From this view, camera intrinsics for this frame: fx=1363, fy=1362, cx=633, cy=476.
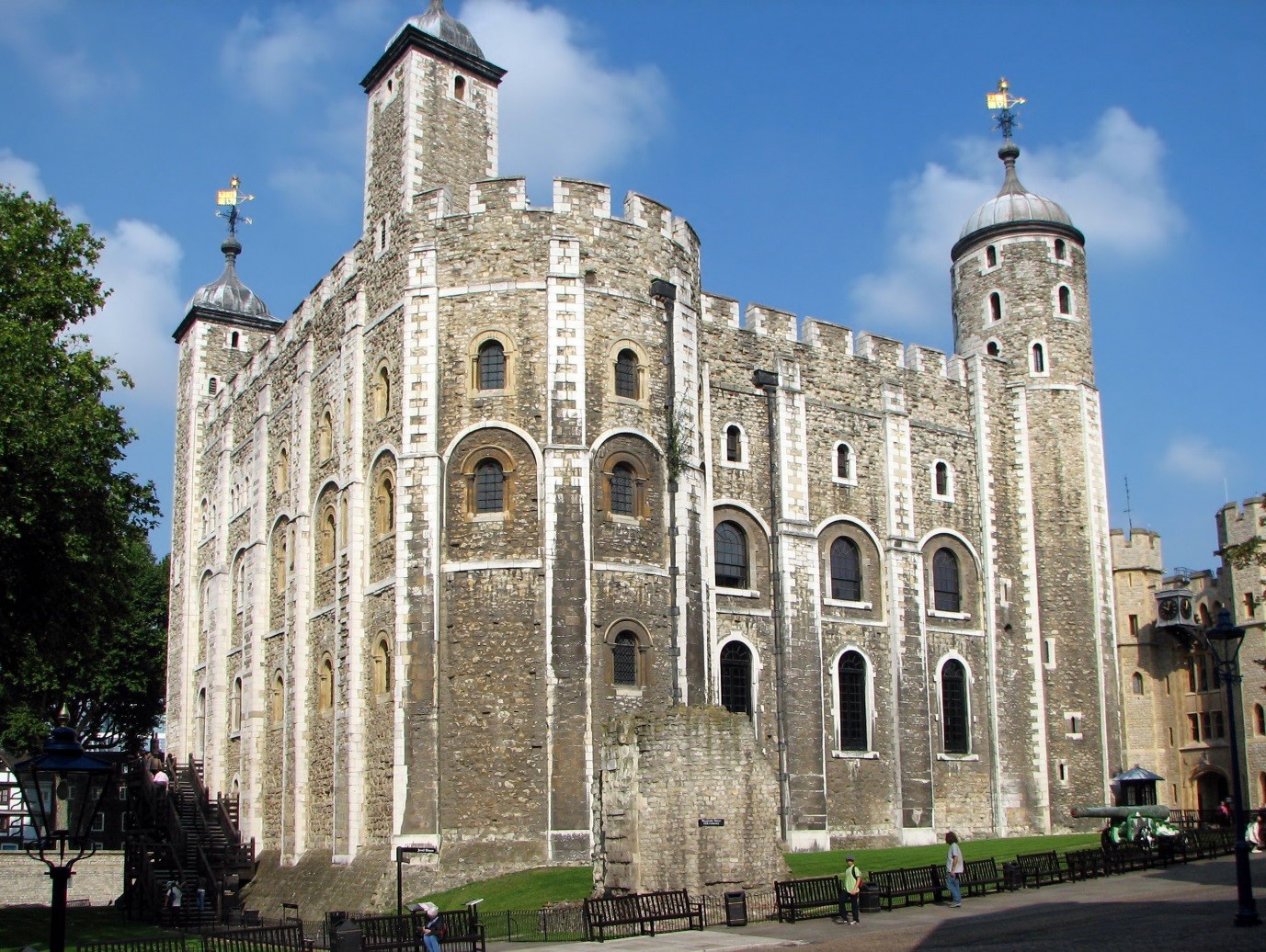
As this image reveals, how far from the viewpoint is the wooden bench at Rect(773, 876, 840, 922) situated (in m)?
21.4

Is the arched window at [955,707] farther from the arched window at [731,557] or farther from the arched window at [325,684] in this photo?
the arched window at [325,684]

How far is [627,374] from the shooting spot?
1129 inches

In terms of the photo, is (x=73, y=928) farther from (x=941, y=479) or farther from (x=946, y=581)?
(x=941, y=479)

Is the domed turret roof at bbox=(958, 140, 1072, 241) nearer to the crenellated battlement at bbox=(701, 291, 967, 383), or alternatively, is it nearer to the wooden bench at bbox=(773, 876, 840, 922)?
the crenellated battlement at bbox=(701, 291, 967, 383)

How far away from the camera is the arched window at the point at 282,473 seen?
118ft

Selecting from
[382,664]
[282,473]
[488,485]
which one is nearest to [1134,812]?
[488,485]

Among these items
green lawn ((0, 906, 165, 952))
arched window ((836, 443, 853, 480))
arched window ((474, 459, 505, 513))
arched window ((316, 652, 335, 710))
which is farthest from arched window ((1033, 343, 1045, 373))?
green lawn ((0, 906, 165, 952))

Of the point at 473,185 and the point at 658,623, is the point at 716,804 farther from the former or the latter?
the point at 473,185

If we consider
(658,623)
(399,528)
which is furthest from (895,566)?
(399,528)

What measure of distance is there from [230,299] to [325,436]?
15848 millimetres

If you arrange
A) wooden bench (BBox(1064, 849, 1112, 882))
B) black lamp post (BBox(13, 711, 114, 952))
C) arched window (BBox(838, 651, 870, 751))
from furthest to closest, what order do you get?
arched window (BBox(838, 651, 870, 751)) < wooden bench (BBox(1064, 849, 1112, 882)) < black lamp post (BBox(13, 711, 114, 952))

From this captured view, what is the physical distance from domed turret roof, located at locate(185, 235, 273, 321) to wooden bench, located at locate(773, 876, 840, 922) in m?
31.5

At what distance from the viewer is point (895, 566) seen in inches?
1394

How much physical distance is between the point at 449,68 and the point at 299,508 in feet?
36.9
